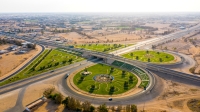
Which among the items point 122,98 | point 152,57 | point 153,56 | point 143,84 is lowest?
point 122,98

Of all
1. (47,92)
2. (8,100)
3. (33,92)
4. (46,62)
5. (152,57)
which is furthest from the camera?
(152,57)

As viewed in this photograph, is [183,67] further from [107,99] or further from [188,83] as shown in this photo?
[107,99]

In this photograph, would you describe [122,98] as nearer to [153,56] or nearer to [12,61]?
[153,56]

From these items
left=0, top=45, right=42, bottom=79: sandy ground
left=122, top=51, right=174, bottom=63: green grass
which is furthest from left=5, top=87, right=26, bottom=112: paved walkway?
left=122, top=51, right=174, bottom=63: green grass

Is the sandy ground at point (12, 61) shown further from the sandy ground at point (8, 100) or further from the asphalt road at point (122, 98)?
the asphalt road at point (122, 98)

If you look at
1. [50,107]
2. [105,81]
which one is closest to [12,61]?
[50,107]

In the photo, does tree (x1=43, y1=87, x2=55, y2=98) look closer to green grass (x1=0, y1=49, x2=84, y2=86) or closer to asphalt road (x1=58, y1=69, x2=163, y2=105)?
asphalt road (x1=58, y1=69, x2=163, y2=105)

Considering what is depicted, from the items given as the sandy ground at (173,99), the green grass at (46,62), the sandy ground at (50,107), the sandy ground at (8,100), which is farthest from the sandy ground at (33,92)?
the sandy ground at (173,99)
